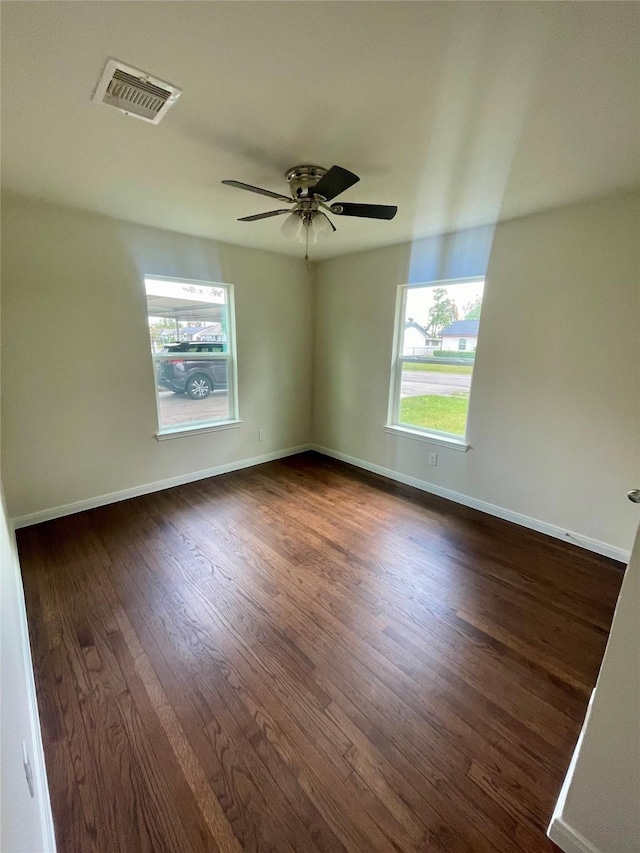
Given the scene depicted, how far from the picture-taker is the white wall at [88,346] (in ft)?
8.63

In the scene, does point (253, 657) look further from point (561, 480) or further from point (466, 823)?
point (561, 480)

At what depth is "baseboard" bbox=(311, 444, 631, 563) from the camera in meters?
2.60

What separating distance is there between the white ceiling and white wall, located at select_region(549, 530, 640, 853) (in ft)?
5.30

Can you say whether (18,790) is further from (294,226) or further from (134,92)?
(294,226)

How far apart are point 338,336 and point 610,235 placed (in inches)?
102

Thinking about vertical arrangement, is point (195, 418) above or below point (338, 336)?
below

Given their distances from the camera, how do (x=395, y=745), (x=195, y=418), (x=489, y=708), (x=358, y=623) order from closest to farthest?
(x=395, y=745), (x=489, y=708), (x=358, y=623), (x=195, y=418)

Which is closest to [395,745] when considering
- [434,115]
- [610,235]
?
[434,115]

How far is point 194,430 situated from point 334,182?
9.00ft

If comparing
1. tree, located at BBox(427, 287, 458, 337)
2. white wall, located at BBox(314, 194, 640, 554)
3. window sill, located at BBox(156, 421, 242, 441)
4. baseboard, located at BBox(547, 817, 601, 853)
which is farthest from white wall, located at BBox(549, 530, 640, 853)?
window sill, located at BBox(156, 421, 242, 441)

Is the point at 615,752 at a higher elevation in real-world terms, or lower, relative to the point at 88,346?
lower

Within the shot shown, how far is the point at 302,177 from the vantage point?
2.00 m

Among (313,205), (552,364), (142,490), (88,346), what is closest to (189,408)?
(142,490)

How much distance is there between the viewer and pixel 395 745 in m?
1.38
